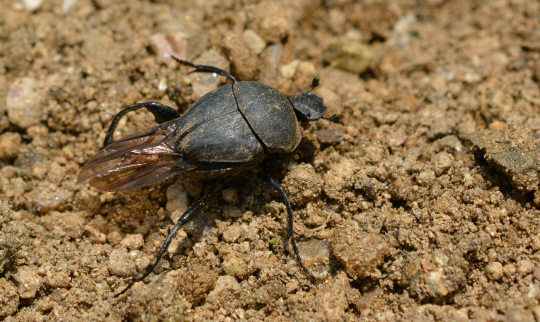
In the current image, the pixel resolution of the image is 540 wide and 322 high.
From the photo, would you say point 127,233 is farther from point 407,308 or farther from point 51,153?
point 407,308

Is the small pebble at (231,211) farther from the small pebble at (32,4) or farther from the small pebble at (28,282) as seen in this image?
the small pebble at (32,4)

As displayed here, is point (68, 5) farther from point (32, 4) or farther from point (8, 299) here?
point (8, 299)

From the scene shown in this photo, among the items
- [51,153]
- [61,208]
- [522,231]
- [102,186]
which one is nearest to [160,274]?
[102,186]

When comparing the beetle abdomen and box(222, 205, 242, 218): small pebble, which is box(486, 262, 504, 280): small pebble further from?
box(222, 205, 242, 218): small pebble

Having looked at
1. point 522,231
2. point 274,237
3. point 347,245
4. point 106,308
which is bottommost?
point 106,308

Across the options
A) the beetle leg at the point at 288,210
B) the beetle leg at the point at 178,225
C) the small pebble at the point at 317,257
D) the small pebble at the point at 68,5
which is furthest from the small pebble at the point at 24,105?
the small pebble at the point at 317,257

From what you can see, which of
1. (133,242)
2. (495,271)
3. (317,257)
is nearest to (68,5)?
(133,242)
